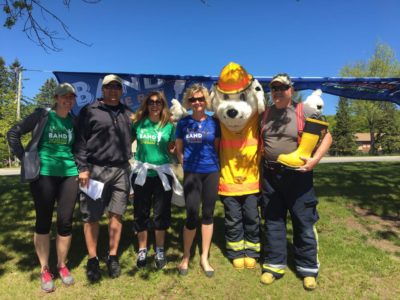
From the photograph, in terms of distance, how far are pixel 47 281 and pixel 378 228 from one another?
15.3 feet

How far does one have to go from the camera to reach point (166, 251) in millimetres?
4539

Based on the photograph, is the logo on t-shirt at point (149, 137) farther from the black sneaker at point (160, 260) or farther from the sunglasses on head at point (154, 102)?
the black sneaker at point (160, 260)

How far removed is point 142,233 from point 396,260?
10.3ft

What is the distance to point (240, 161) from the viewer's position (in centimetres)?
403

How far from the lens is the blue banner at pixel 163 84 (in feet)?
16.3

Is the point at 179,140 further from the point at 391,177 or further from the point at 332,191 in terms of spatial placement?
the point at 391,177

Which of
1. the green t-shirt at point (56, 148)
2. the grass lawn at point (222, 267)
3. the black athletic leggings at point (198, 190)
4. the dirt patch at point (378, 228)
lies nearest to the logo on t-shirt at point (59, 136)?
the green t-shirt at point (56, 148)

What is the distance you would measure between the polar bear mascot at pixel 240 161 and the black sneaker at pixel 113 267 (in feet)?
4.46

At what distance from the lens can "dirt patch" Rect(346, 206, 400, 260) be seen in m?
4.66

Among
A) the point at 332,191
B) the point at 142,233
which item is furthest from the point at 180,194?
the point at 332,191

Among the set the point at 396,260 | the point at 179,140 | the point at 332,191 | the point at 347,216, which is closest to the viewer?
the point at 179,140

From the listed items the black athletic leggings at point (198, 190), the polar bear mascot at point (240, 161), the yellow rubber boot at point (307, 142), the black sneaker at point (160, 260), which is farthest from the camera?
the black sneaker at point (160, 260)

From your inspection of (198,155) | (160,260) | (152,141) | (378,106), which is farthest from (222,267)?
(378,106)

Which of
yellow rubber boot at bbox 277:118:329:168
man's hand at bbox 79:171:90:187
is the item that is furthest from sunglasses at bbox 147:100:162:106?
yellow rubber boot at bbox 277:118:329:168
